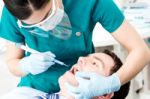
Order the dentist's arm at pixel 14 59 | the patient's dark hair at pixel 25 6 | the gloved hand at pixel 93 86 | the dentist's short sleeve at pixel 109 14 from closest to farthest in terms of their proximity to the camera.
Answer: the patient's dark hair at pixel 25 6 → the gloved hand at pixel 93 86 → the dentist's short sleeve at pixel 109 14 → the dentist's arm at pixel 14 59

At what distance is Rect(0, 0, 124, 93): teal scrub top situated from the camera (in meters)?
1.42

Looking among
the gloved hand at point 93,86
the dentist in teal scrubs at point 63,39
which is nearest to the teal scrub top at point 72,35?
the dentist in teal scrubs at point 63,39

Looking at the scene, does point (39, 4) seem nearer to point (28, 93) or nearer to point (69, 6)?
point (69, 6)

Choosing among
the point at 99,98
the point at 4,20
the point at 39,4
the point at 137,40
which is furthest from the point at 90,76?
the point at 4,20

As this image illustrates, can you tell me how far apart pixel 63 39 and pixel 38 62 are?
0.16 meters

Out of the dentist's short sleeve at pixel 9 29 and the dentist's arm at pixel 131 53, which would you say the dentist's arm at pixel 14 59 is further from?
the dentist's arm at pixel 131 53

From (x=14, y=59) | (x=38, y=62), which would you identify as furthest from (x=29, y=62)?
(x=14, y=59)

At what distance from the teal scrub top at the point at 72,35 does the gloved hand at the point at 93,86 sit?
23cm

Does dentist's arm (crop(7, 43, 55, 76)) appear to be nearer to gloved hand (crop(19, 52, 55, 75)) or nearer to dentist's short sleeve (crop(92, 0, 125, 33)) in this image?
gloved hand (crop(19, 52, 55, 75))

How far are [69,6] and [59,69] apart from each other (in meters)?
0.33

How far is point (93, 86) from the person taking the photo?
127cm

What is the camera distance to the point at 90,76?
1312 mm

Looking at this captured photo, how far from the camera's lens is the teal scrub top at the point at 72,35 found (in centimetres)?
142

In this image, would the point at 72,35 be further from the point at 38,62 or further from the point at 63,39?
the point at 38,62
